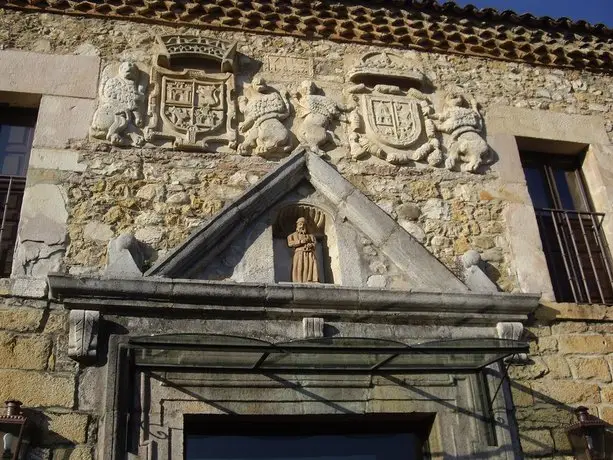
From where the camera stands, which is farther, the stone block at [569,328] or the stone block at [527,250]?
the stone block at [527,250]

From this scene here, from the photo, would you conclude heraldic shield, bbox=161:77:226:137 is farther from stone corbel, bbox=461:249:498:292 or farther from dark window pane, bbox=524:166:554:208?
dark window pane, bbox=524:166:554:208

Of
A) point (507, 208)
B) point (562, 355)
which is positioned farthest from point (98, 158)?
point (562, 355)

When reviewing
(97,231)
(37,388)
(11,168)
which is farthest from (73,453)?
(11,168)

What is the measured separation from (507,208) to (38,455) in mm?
3733

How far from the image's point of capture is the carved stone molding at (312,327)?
4.50 metres

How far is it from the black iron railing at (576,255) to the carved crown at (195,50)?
2797 millimetres

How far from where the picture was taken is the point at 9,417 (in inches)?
148

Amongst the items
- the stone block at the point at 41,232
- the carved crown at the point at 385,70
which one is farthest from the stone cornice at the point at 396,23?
the stone block at the point at 41,232

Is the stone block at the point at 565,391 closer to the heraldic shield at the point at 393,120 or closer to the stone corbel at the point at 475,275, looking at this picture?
the stone corbel at the point at 475,275

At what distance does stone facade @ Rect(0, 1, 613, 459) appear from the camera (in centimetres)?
429

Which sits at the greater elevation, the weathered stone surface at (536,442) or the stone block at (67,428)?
the stone block at (67,428)

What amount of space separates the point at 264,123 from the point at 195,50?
863 millimetres

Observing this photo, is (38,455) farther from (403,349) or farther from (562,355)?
(562,355)

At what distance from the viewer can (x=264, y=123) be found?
548cm
